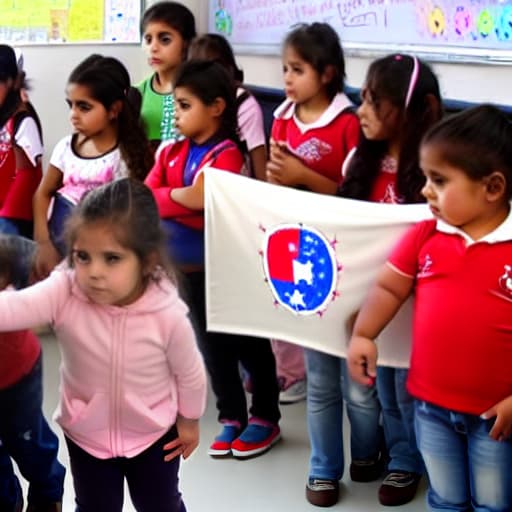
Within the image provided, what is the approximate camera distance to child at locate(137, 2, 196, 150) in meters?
2.81

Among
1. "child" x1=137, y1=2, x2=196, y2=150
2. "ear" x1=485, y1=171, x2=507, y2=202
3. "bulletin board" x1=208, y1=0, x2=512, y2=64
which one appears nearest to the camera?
"ear" x1=485, y1=171, x2=507, y2=202

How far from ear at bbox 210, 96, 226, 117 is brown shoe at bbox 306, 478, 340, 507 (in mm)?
1018

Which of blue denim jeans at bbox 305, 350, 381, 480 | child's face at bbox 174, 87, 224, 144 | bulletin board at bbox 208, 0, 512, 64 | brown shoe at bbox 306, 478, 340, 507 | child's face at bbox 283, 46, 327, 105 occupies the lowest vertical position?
brown shoe at bbox 306, 478, 340, 507

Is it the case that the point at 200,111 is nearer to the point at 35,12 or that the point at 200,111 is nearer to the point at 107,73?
the point at 107,73

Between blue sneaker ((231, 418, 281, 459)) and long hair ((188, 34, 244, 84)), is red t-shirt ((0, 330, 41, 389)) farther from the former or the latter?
long hair ((188, 34, 244, 84))

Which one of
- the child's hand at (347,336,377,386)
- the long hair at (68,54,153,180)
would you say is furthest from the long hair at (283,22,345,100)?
the child's hand at (347,336,377,386)

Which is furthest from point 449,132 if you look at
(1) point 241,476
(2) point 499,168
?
(1) point 241,476

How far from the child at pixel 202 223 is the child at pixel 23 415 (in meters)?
0.55

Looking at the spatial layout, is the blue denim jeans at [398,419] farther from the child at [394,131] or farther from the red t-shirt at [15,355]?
the red t-shirt at [15,355]

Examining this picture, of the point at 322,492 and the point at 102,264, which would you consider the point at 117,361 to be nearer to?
the point at 102,264

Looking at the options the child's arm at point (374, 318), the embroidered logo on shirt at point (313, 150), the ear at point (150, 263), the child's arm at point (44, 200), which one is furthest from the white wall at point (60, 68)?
the ear at point (150, 263)

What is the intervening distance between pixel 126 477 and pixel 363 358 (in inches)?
21.1

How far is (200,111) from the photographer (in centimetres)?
236

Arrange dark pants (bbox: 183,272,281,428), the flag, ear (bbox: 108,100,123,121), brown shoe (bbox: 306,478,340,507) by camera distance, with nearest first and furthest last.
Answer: the flag → brown shoe (bbox: 306,478,340,507) → dark pants (bbox: 183,272,281,428) → ear (bbox: 108,100,123,121)
